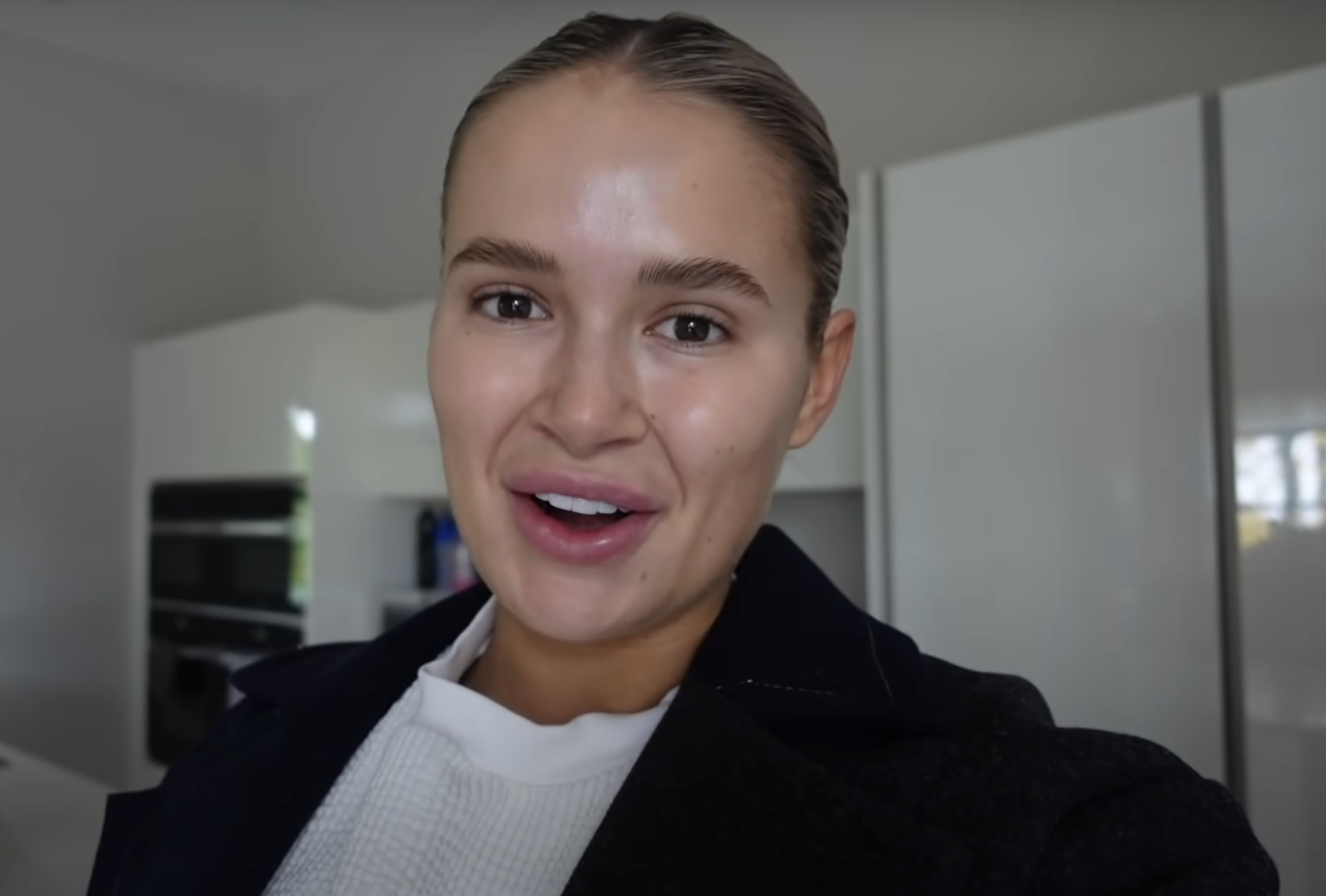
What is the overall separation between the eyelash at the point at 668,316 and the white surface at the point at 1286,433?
73 centimetres

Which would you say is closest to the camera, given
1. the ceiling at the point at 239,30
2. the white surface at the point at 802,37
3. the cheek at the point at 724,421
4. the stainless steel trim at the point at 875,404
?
the cheek at the point at 724,421

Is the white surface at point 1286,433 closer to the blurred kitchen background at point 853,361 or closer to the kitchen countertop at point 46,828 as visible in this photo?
the blurred kitchen background at point 853,361

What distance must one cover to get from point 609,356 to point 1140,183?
83cm

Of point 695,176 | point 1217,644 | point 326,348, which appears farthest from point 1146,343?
point 326,348

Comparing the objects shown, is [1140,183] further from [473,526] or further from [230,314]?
[230,314]

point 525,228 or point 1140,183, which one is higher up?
point 1140,183

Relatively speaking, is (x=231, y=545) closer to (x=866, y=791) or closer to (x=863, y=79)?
(x=863, y=79)

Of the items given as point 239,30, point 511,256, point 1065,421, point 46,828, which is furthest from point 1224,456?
point 239,30

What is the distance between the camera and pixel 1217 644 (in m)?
1.01

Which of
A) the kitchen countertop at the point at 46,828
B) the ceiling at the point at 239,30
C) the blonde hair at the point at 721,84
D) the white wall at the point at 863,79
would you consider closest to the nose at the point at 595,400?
the blonde hair at the point at 721,84

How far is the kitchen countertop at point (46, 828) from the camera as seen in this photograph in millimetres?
1013

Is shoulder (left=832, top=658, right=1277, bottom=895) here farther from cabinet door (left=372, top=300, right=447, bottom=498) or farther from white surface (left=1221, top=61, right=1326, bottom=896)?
cabinet door (left=372, top=300, right=447, bottom=498)

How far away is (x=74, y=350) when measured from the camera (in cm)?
244

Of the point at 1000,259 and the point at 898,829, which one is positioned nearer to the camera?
the point at 898,829
